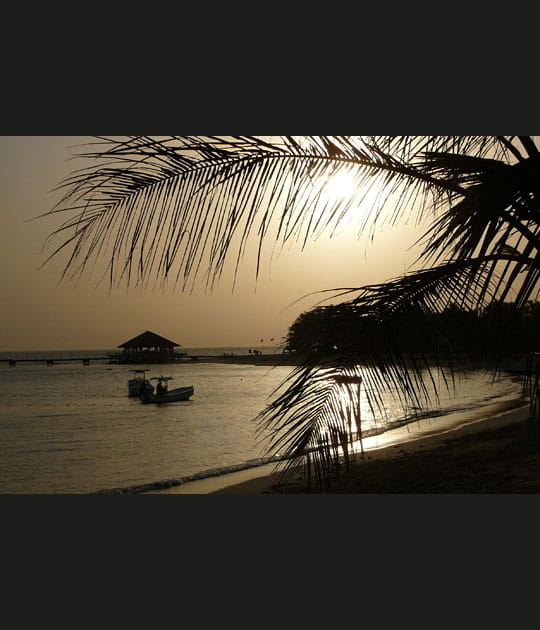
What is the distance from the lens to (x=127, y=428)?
561cm

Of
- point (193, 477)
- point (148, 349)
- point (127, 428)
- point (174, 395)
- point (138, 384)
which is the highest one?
point (148, 349)

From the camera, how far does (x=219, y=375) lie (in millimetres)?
6227

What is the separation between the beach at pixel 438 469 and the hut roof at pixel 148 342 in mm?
1215

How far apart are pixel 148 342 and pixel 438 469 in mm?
2673

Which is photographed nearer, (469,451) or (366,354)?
(366,354)

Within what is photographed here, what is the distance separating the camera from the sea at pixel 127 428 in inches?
207

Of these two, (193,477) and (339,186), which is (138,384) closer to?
(193,477)

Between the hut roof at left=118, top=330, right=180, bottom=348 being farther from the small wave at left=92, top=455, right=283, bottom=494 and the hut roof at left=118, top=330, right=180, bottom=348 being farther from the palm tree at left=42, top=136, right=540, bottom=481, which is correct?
the palm tree at left=42, top=136, right=540, bottom=481

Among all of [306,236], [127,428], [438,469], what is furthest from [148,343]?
[438,469]

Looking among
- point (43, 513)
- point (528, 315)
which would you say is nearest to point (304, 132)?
point (528, 315)

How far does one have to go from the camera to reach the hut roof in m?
4.29

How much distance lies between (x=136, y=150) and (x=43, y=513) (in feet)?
8.91

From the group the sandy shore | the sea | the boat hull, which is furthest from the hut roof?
the boat hull

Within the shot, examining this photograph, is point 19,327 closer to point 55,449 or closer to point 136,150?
point 55,449
